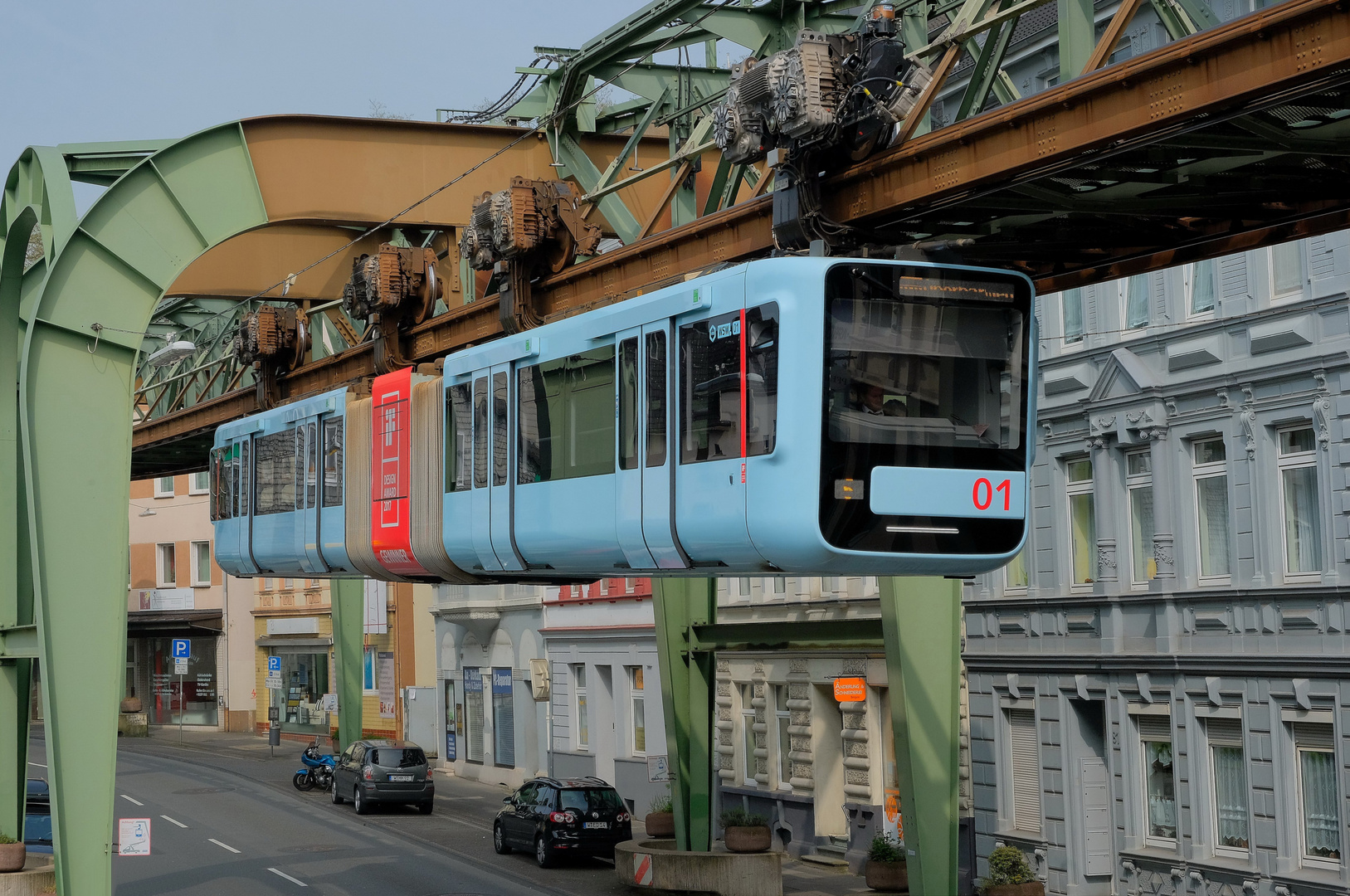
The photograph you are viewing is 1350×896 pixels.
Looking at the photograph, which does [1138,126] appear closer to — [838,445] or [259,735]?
[838,445]

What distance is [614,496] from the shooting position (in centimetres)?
1350

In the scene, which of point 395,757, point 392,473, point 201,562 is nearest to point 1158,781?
point 392,473

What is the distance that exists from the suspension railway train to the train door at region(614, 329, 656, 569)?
21 millimetres

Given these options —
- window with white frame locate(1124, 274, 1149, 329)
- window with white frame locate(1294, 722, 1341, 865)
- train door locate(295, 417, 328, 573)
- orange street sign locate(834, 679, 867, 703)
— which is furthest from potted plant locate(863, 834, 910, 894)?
train door locate(295, 417, 328, 573)

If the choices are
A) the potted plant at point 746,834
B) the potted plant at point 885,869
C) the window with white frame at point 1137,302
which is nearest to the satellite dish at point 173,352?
the potted plant at point 746,834

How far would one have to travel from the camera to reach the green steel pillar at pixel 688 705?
26844 millimetres

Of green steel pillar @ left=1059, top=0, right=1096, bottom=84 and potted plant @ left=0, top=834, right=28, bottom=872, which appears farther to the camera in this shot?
potted plant @ left=0, top=834, right=28, bottom=872

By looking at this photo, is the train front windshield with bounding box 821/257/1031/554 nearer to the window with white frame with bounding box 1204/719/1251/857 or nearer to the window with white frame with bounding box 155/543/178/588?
the window with white frame with bounding box 1204/719/1251/857

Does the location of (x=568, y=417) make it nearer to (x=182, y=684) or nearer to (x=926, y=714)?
(x=926, y=714)

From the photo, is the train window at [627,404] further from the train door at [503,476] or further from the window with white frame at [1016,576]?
the window with white frame at [1016,576]

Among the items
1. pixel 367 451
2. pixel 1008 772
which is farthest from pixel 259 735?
pixel 367 451

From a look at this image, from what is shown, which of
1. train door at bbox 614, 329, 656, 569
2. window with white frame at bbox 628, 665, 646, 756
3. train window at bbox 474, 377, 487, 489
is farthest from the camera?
window with white frame at bbox 628, 665, 646, 756

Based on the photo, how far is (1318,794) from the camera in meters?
20.6

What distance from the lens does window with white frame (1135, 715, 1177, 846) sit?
23266mm
